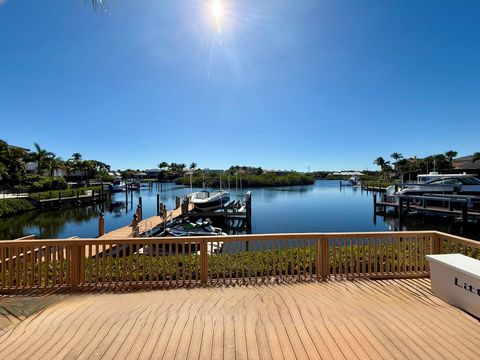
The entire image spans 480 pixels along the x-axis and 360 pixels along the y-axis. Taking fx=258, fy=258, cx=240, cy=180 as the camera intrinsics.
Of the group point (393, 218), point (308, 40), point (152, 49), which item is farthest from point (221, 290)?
point (393, 218)

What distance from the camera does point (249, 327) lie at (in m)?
2.68

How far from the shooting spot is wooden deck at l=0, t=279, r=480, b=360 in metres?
2.24

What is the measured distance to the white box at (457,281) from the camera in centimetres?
292

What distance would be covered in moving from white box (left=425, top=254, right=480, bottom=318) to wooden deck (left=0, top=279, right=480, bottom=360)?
12 centimetres

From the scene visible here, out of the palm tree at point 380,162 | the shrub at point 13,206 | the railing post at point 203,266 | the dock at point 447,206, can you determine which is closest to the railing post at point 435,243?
the railing post at point 203,266

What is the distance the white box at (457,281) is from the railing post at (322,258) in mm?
1392

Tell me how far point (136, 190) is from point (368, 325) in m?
68.9

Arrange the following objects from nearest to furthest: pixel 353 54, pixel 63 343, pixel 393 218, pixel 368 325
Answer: pixel 63 343, pixel 368 325, pixel 353 54, pixel 393 218

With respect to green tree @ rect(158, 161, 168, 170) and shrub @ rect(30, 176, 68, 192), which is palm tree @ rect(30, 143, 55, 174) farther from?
green tree @ rect(158, 161, 168, 170)

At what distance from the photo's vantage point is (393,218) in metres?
24.4

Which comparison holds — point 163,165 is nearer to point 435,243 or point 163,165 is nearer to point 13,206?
point 13,206

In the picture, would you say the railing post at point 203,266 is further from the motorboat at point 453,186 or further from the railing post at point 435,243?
the motorboat at point 453,186

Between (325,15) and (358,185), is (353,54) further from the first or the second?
(358,185)

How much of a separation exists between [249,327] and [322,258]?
2.08m
